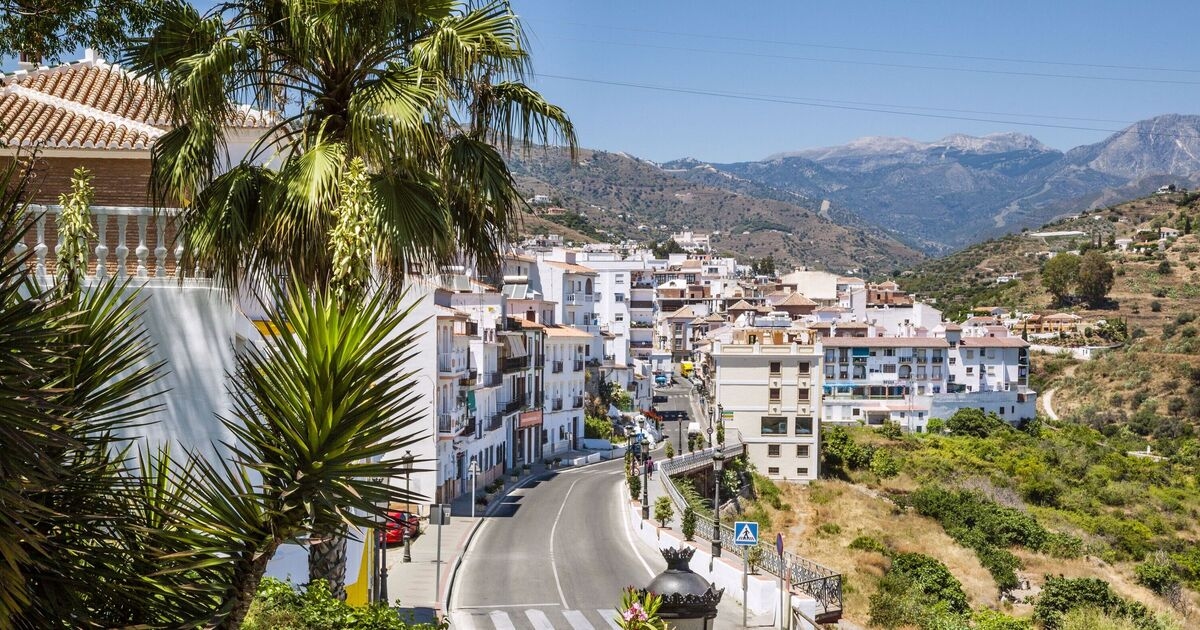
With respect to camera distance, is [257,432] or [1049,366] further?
[1049,366]

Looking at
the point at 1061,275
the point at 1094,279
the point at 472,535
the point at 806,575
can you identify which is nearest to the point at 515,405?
the point at 472,535

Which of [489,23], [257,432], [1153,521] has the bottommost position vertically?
[1153,521]

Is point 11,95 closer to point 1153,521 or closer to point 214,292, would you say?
point 214,292

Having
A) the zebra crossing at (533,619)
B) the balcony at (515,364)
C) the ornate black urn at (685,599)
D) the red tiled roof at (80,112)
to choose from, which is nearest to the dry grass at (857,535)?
the zebra crossing at (533,619)

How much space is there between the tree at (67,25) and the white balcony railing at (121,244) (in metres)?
1.78

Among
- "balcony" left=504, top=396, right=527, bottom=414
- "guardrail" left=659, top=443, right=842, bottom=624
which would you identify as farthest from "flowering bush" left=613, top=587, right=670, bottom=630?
"balcony" left=504, top=396, right=527, bottom=414

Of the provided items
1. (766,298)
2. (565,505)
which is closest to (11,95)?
(565,505)

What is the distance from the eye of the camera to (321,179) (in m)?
8.26

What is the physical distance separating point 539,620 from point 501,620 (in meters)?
0.86

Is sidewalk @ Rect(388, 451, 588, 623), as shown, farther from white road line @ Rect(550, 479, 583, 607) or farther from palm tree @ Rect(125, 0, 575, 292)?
palm tree @ Rect(125, 0, 575, 292)

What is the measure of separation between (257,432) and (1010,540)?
56312 millimetres

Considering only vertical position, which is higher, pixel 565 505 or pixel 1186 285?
pixel 1186 285

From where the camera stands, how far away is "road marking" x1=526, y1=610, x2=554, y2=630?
26.2m

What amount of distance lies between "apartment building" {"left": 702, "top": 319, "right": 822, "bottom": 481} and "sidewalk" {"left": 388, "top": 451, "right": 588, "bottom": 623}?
25.8 meters
